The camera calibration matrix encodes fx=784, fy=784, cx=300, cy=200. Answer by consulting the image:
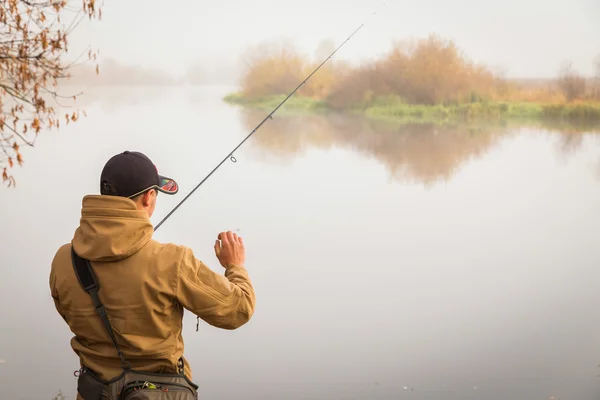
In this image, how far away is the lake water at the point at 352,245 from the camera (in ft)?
14.3

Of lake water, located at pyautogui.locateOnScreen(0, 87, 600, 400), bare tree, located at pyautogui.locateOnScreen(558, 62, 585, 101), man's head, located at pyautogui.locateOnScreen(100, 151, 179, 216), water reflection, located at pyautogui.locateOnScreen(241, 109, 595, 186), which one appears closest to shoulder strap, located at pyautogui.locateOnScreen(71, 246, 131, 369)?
man's head, located at pyautogui.locateOnScreen(100, 151, 179, 216)

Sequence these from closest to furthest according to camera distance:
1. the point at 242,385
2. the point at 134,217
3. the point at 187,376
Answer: the point at 134,217 → the point at 187,376 → the point at 242,385

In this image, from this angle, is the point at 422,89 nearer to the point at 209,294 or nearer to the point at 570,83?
Answer: the point at 570,83

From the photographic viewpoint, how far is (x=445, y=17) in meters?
5.20

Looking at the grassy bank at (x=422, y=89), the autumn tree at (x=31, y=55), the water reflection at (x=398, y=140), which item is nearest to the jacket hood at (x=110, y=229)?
the autumn tree at (x=31, y=55)

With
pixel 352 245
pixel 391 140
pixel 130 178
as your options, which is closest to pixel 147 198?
pixel 130 178

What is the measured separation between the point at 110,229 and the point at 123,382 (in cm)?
33

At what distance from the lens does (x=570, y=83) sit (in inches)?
209

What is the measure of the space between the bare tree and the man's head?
426cm

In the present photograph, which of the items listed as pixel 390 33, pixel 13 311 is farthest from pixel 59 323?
pixel 390 33

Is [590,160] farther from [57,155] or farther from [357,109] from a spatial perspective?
[57,155]

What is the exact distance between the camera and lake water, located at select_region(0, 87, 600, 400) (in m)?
4.35

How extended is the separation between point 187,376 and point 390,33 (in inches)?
154

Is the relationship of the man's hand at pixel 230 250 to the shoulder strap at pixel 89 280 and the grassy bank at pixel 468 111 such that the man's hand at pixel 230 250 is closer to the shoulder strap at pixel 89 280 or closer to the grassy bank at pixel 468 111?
the shoulder strap at pixel 89 280
